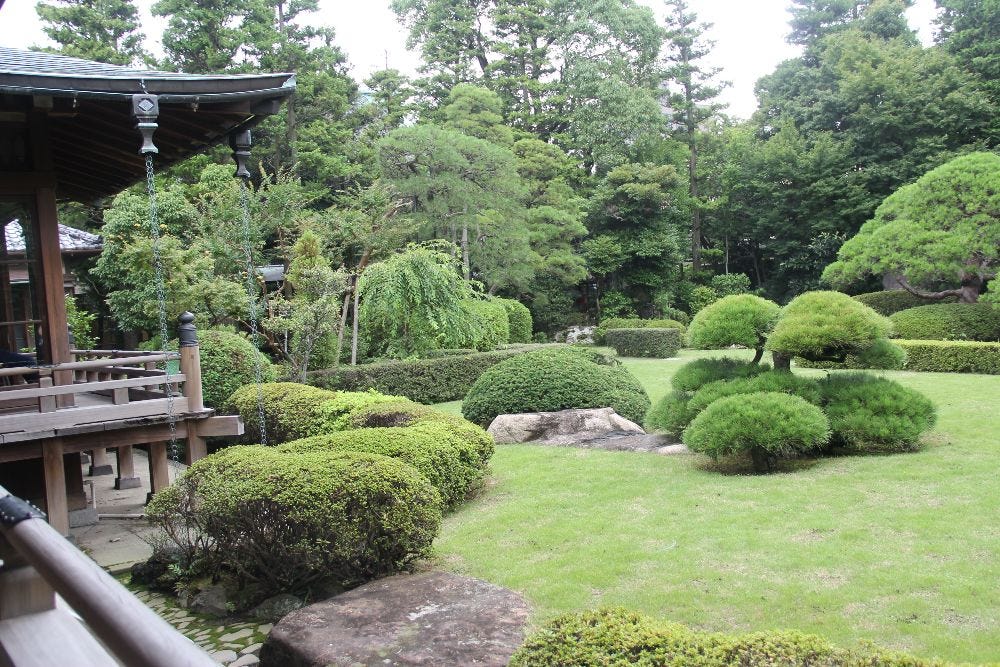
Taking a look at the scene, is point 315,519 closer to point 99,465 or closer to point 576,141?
point 99,465

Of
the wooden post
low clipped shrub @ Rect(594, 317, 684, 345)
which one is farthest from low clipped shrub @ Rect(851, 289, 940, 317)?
the wooden post

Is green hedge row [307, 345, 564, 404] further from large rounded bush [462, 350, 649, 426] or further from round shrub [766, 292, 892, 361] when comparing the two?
round shrub [766, 292, 892, 361]

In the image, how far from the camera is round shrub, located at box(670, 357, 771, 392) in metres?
8.66

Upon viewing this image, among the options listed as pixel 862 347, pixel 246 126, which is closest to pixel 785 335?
pixel 862 347

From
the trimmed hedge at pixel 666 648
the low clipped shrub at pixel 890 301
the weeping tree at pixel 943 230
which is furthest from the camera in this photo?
the low clipped shrub at pixel 890 301

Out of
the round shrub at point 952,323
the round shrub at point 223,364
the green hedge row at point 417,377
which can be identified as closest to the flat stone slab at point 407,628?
the round shrub at point 223,364

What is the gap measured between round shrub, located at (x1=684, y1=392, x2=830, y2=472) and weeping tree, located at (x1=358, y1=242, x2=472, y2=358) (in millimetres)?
8325

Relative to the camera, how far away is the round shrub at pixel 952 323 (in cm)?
1833

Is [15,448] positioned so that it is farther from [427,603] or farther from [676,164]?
[676,164]

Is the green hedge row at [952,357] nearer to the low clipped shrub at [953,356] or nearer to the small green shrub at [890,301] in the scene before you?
the low clipped shrub at [953,356]

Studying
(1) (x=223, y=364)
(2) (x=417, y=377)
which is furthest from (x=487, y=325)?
(1) (x=223, y=364)

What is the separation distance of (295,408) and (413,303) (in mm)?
5582

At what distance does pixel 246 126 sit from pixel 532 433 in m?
5.12

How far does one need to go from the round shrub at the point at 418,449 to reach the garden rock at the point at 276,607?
1.41m
